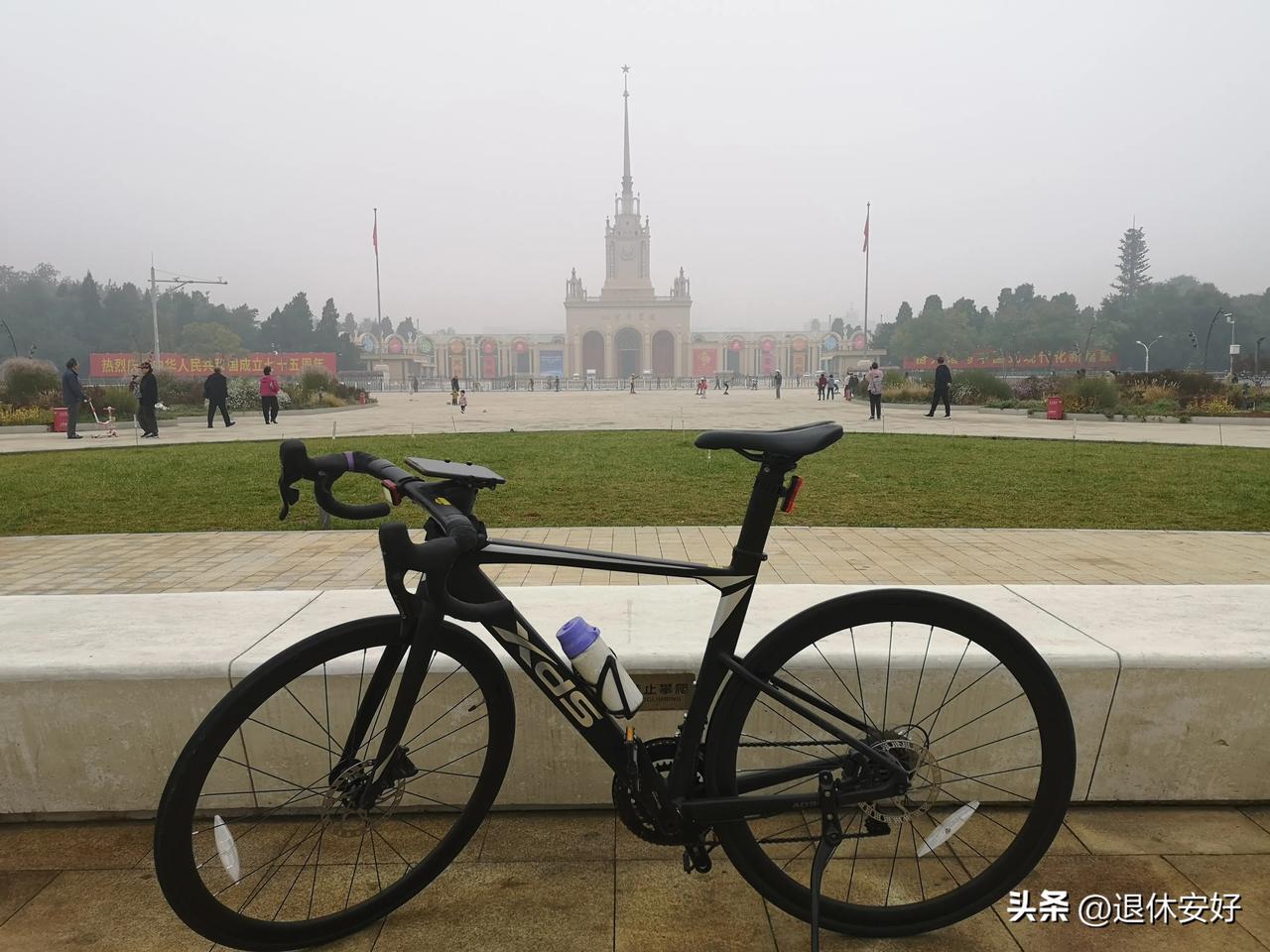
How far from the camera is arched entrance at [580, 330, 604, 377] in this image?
354 ft

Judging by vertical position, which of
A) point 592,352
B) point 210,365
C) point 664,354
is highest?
point 592,352

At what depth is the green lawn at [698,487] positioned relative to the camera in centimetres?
816

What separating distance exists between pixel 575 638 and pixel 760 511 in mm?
492

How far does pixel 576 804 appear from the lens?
2.54 metres

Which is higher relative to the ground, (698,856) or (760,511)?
(760,511)

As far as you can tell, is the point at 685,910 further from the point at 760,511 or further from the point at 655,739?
the point at 760,511

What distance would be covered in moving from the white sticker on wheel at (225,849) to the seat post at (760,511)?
1.29 metres

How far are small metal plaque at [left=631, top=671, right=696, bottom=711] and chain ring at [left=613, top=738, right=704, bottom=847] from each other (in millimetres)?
272

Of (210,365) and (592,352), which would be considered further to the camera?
(592,352)

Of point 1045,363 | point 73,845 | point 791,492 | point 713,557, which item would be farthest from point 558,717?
point 1045,363

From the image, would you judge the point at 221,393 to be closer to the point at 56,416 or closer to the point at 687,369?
the point at 56,416

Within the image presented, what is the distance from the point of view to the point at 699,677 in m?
1.99

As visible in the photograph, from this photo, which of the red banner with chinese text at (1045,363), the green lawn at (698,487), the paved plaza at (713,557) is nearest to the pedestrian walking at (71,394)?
the green lawn at (698,487)

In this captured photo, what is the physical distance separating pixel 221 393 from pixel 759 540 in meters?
21.8
